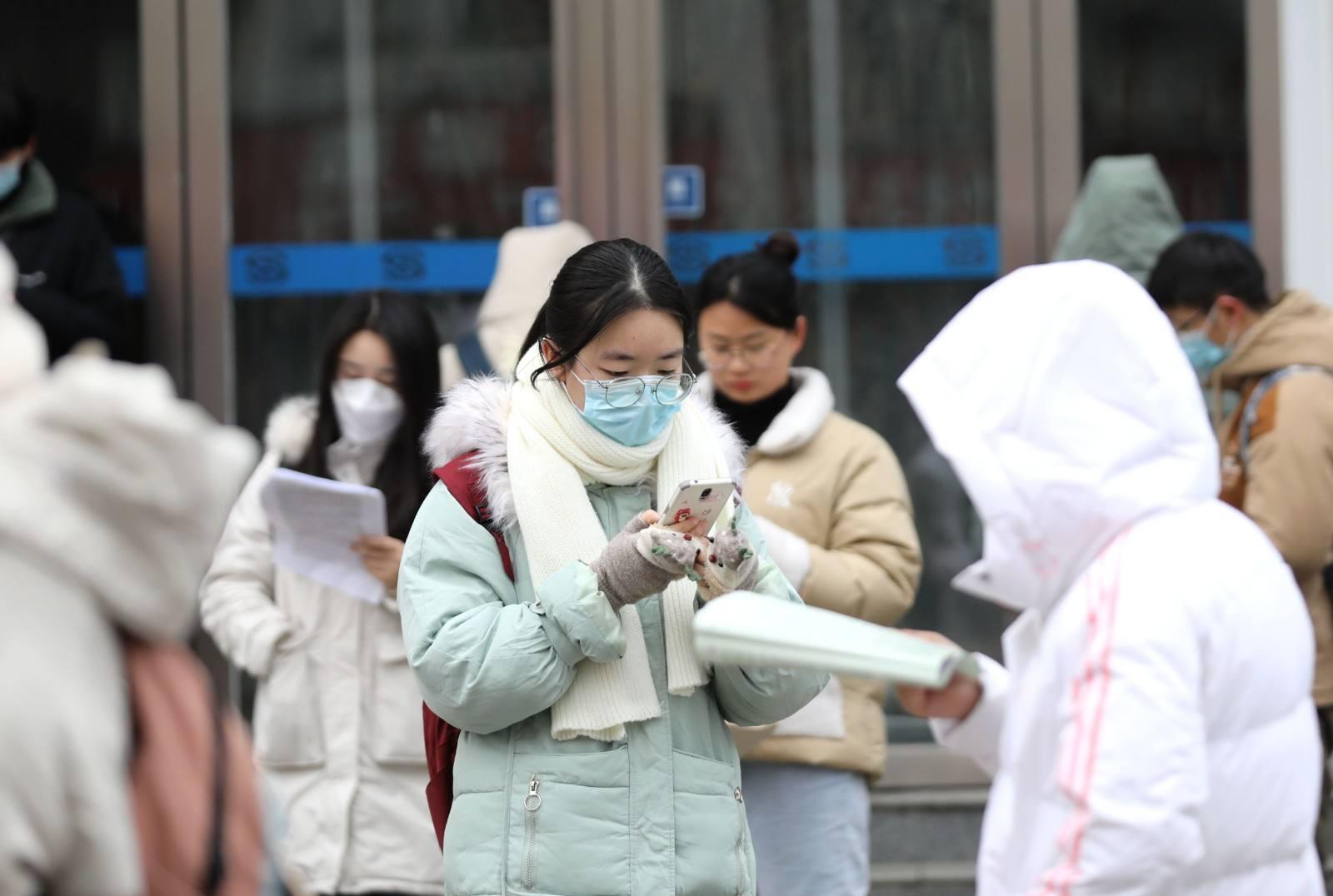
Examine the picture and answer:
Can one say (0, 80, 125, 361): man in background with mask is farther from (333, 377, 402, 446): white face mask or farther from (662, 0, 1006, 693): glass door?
(662, 0, 1006, 693): glass door

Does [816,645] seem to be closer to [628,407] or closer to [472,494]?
[628,407]

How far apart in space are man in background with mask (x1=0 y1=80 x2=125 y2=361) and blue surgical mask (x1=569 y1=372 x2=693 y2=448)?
3.13 m

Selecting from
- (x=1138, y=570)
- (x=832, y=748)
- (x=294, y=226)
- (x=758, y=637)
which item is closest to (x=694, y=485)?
(x=758, y=637)

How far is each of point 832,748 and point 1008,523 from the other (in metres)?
1.94

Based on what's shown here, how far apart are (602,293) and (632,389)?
0.19 metres

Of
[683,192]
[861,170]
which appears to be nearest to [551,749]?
[683,192]

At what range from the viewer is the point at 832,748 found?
167 inches

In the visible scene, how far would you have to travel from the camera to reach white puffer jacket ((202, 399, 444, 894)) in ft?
14.5

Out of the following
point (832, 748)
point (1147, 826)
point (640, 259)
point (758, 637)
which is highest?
point (640, 259)

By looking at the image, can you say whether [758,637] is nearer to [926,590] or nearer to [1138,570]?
[1138,570]

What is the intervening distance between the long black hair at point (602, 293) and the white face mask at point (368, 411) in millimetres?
1377

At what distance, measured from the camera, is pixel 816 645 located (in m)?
2.36

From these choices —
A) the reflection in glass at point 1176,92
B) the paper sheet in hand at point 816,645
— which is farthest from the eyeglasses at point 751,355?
the reflection in glass at point 1176,92

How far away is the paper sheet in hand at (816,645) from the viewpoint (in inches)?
91.5
